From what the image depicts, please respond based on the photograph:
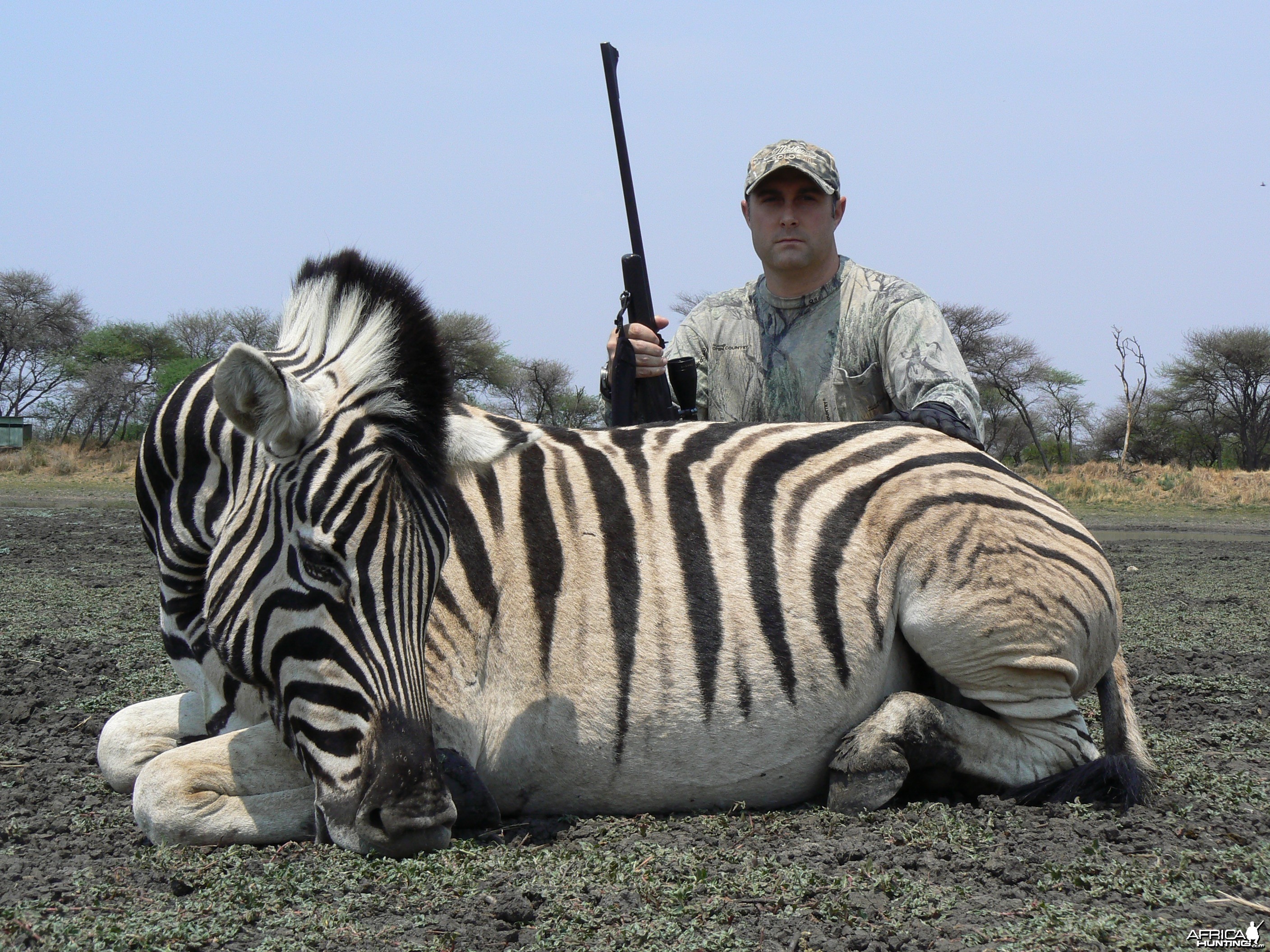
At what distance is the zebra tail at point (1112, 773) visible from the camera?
11.4 ft

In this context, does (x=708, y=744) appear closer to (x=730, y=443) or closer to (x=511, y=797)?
(x=511, y=797)

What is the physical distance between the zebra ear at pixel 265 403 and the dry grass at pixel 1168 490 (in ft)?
72.6

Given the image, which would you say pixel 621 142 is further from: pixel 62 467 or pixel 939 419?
pixel 62 467

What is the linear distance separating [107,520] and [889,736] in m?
16.9

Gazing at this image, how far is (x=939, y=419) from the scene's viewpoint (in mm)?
4414

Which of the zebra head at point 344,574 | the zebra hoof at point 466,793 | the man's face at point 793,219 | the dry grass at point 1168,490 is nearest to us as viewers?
the zebra head at point 344,574

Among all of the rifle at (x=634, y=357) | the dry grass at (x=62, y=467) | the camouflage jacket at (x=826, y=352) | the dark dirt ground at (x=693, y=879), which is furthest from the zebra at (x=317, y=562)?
the dry grass at (x=62, y=467)

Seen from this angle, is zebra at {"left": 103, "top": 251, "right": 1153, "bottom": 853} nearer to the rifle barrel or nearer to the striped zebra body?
the striped zebra body

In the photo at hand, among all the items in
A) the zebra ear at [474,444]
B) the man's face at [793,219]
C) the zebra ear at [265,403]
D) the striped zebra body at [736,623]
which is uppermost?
the man's face at [793,219]

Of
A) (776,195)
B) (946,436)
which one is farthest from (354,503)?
(776,195)

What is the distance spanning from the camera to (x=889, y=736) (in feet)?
11.7

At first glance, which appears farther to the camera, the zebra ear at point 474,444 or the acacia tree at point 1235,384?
the acacia tree at point 1235,384

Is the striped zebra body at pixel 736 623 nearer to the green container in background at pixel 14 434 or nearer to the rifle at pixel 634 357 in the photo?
the rifle at pixel 634 357

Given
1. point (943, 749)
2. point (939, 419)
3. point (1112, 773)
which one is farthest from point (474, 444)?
point (1112, 773)
